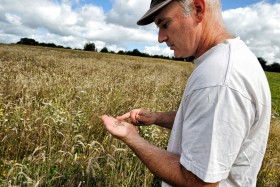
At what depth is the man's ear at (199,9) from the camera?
69.7 inches

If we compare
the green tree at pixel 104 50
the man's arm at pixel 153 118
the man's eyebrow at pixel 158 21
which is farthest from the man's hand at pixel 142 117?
the green tree at pixel 104 50

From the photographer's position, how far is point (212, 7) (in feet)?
6.07

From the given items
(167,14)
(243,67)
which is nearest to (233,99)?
(243,67)

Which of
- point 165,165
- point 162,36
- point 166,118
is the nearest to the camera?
point 165,165

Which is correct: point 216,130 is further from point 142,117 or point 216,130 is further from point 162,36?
point 142,117

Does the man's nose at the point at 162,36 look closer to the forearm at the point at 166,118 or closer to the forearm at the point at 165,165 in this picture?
the forearm at the point at 165,165

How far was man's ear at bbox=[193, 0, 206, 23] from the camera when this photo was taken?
1.77 m

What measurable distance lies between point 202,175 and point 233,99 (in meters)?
0.37

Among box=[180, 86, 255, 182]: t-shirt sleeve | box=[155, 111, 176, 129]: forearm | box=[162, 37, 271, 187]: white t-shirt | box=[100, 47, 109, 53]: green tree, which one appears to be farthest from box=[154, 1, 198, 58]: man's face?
box=[100, 47, 109, 53]: green tree

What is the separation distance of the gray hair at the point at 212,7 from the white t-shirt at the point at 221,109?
0.29 m

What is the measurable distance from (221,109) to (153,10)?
0.76 m

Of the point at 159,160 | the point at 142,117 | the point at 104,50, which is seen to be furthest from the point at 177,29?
the point at 104,50

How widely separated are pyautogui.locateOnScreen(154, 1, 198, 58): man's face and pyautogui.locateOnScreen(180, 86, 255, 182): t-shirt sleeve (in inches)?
18.7

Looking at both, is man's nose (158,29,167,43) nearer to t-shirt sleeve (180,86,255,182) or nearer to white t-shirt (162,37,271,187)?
white t-shirt (162,37,271,187)
